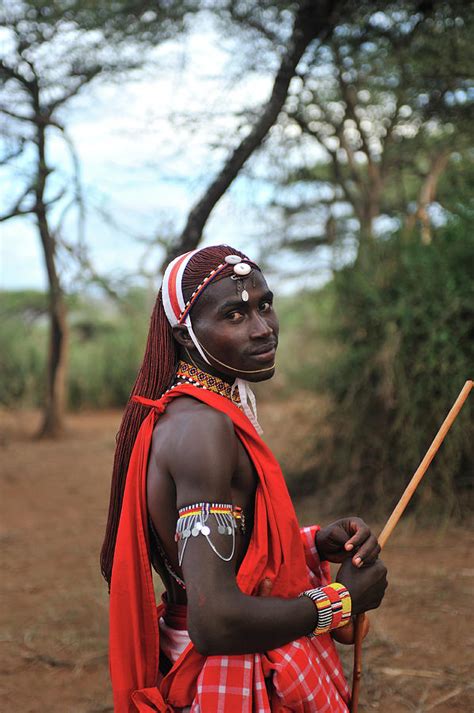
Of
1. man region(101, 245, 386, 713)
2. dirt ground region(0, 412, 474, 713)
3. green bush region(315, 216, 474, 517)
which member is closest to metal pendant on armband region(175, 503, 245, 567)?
man region(101, 245, 386, 713)

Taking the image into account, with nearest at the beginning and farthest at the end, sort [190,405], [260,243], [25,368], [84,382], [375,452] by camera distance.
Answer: [190,405] → [375,452] → [260,243] → [25,368] → [84,382]

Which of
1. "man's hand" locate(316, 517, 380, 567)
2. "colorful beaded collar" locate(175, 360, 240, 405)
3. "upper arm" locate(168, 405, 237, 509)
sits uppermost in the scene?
"colorful beaded collar" locate(175, 360, 240, 405)

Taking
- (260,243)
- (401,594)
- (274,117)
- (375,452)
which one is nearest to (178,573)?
(401,594)

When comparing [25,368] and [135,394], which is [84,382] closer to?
[25,368]

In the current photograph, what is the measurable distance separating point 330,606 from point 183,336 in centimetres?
67

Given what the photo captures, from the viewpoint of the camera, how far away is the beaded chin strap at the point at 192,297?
167 cm

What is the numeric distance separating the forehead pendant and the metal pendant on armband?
475mm

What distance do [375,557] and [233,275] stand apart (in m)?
0.71

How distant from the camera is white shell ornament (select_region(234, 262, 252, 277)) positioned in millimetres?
1660

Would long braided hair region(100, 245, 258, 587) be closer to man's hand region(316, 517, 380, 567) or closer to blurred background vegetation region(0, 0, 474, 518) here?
man's hand region(316, 517, 380, 567)

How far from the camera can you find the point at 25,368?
1380 cm

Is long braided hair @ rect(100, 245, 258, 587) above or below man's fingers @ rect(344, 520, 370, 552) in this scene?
above

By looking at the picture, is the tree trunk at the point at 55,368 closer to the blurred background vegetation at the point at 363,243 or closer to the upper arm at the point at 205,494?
the blurred background vegetation at the point at 363,243

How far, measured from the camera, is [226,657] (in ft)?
5.07
